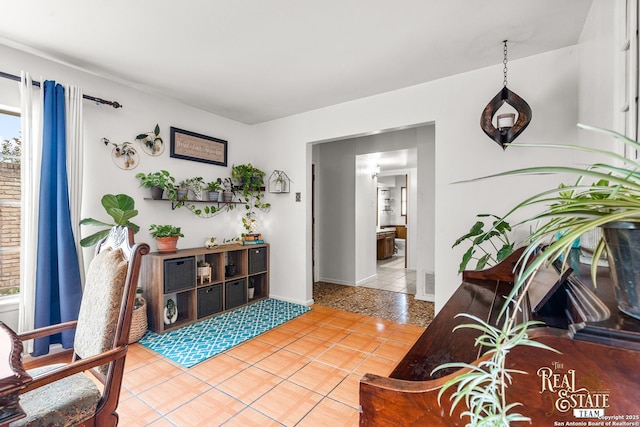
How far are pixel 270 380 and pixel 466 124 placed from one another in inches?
107

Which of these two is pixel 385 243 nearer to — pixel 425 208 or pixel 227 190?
pixel 425 208

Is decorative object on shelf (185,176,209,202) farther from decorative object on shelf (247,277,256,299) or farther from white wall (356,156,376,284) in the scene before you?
white wall (356,156,376,284)

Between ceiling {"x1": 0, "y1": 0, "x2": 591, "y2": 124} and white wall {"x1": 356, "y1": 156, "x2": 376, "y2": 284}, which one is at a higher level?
ceiling {"x1": 0, "y1": 0, "x2": 591, "y2": 124}

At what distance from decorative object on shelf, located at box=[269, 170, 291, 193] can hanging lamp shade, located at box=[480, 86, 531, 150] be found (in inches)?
94.9

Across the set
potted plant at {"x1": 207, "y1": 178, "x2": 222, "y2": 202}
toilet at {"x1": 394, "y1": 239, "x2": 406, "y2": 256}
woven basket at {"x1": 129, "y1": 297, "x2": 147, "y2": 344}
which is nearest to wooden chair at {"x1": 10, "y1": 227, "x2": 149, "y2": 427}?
woven basket at {"x1": 129, "y1": 297, "x2": 147, "y2": 344}

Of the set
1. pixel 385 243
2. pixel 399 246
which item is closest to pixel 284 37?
pixel 385 243

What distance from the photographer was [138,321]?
282cm

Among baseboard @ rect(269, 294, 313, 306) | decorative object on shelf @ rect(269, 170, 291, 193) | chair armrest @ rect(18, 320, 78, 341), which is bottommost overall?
baseboard @ rect(269, 294, 313, 306)

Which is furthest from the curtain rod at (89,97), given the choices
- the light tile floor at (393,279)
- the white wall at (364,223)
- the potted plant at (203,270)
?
the light tile floor at (393,279)

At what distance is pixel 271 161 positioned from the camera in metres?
4.25

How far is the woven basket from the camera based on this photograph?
9.06 feet

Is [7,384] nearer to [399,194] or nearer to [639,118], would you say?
[639,118]

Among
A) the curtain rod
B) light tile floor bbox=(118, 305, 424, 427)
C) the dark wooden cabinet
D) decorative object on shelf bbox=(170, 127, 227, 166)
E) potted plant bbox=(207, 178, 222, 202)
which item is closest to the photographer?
light tile floor bbox=(118, 305, 424, 427)

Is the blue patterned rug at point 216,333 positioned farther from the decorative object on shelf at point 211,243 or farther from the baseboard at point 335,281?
the baseboard at point 335,281
